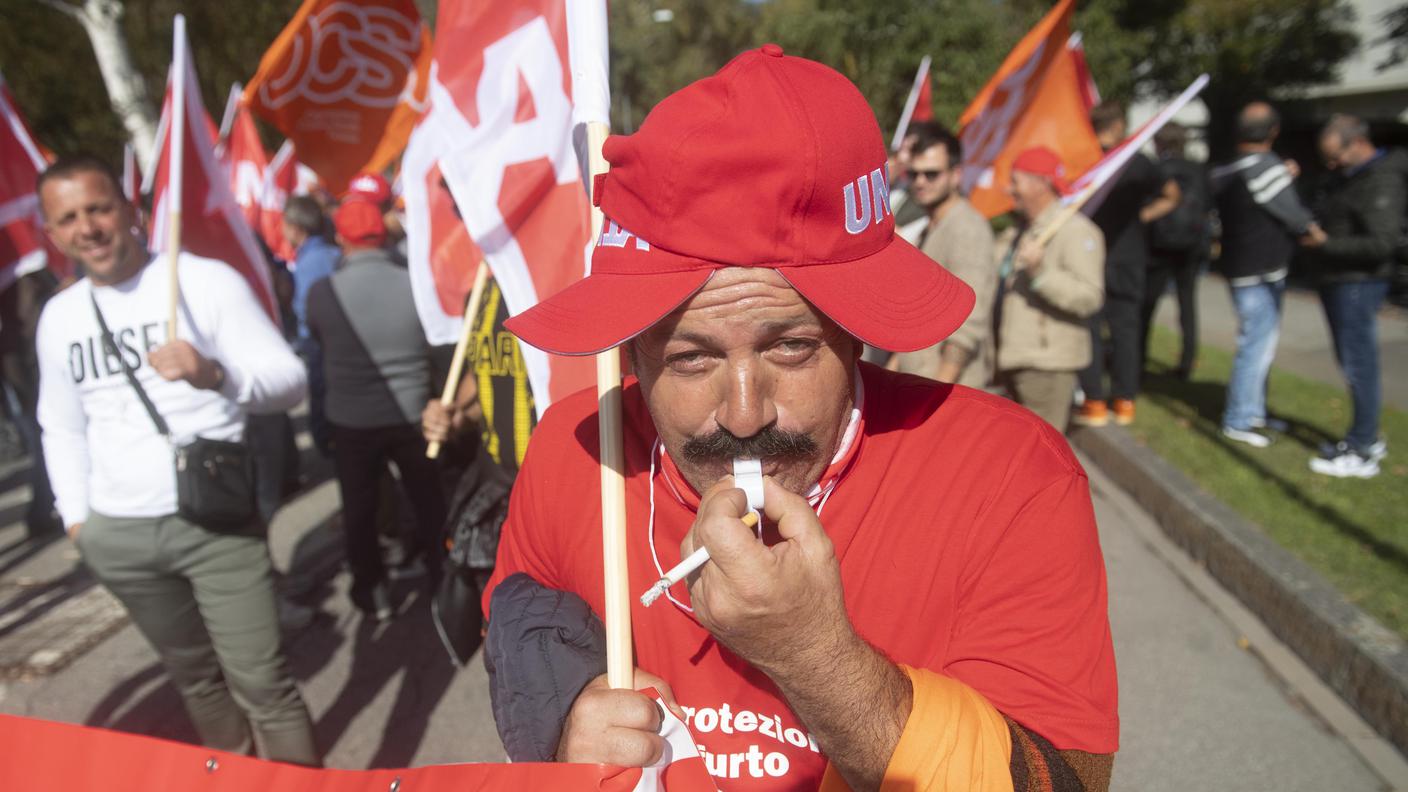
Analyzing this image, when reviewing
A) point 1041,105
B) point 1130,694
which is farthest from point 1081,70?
point 1130,694

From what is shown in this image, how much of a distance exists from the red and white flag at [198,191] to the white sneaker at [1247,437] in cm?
596

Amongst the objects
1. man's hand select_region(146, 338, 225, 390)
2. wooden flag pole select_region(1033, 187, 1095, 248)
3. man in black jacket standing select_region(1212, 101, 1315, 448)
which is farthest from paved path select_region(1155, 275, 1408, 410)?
man's hand select_region(146, 338, 225, 390)

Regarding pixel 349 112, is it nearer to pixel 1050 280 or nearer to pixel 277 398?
pixel 277 398

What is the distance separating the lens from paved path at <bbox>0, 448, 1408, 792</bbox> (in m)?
3.18

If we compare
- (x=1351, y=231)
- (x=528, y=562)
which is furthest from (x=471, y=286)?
(x=1351, y=231)

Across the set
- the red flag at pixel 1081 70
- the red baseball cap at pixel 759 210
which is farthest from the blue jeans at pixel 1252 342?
the red baseball cap at pixel 759 210

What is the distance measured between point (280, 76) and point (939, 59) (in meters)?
15.1

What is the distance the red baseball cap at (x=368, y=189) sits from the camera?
4616 mm

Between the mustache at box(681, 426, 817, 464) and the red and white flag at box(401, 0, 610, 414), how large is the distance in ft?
4.06

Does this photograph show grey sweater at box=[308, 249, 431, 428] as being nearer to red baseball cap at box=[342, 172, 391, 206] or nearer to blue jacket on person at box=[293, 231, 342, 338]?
red baseball cap at box=[342, 172, 391, 206]

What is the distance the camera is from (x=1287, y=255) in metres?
5.93

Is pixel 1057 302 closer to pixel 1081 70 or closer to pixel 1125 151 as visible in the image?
pixel 1125 151

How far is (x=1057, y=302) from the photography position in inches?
175

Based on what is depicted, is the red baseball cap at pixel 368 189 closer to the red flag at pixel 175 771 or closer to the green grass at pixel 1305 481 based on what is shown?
the red flag at pixel 175 771
